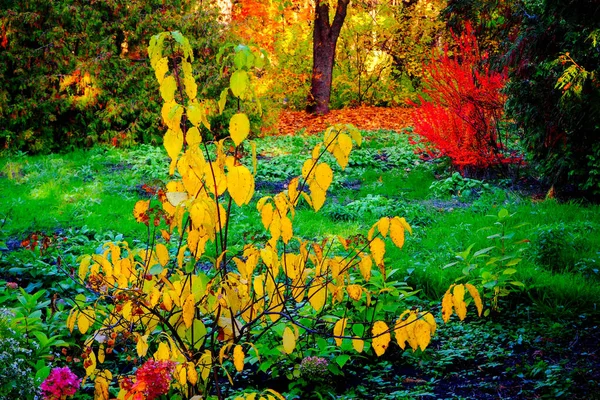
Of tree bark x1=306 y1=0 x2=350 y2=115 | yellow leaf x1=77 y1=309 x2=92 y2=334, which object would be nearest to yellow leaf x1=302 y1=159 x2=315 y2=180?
yellow leaf x1=77 y1=309 x2=92 y2=334

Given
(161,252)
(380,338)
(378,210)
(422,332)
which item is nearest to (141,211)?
(161,252)

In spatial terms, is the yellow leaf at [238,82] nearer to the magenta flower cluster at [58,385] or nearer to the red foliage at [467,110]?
the magenta flower cluster at [58,385]

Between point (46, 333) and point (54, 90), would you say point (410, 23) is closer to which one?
point (54, 90)

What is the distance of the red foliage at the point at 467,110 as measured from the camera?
710 cm

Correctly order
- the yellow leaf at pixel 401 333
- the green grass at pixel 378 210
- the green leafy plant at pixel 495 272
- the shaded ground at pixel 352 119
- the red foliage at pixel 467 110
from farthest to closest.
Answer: the shaded ground at pixel 352 119, the red foliage at pixel 467 110, the green grass at pixel 378 210, the green leafy plant at pixel 495 272, the yellow leaf at pixel 401 333

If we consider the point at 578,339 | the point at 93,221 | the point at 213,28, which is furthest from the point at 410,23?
the point at 578,339

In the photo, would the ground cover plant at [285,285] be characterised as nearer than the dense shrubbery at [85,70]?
Yes

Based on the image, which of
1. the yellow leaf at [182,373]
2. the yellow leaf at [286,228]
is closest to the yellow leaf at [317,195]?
the yellow leaf at [286,228]

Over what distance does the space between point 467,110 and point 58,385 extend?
20.9 feet

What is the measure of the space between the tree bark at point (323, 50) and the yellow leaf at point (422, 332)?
13.4 meters

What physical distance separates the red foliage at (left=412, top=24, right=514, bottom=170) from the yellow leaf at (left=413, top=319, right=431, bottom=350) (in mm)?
5410

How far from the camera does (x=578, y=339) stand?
308 centimetres

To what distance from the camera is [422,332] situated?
2.04 m

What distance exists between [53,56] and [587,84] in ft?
28.2
